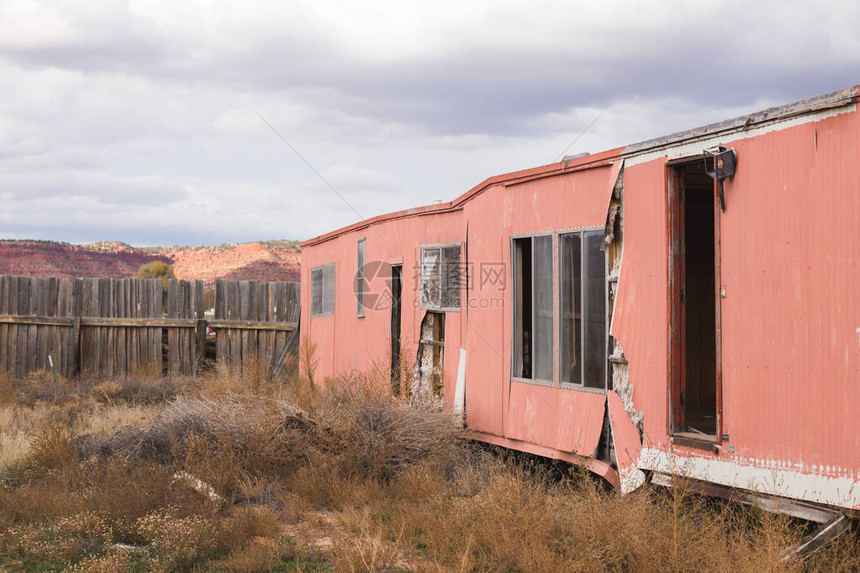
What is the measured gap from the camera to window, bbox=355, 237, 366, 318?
12391mm

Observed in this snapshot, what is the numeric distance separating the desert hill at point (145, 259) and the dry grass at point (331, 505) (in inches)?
1618

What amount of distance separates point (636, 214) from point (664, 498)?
2.34 meters

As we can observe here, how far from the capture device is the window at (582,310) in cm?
701

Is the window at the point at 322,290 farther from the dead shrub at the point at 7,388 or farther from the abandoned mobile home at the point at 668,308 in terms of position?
the dead shrub at the point at 7,388

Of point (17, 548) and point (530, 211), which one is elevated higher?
point (530, 211)

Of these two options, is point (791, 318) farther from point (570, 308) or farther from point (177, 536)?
point (177, 536)

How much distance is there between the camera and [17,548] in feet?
19.7

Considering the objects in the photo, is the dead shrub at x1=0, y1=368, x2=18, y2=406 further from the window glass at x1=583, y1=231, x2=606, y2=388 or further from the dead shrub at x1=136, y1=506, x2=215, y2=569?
the window glass at x1=583, y1=231, x2=606, y2=388

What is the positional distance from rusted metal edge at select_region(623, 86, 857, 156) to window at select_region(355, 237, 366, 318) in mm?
6511

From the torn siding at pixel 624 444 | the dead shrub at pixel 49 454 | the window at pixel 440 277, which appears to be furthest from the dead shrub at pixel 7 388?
the torn siding at pixel 624 444

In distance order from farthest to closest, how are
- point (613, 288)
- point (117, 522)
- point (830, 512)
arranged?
point (613, 288)
point (117, 522)
point (830, 512)

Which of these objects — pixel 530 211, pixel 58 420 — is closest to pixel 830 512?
pixel 530 211

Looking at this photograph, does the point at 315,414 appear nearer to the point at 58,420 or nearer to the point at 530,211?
the point at 530,211

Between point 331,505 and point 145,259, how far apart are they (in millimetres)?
54227
